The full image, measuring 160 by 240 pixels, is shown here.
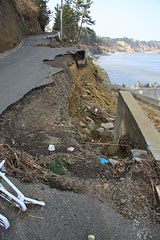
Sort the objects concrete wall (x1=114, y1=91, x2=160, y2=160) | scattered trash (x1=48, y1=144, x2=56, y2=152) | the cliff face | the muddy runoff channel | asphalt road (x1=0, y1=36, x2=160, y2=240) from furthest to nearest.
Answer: the cliff face
concrete wall (x1=114, y1=91, x2=160, y2=160)
scattered trash (x1=48, y1=144, x2=56, y2=152)
the muddy runoff channel
asphalt road (x1=0, y1=36, x2=160, y2=240)

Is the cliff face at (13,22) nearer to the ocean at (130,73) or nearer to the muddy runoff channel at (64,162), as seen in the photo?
the muddy runoff channel at (64,162)

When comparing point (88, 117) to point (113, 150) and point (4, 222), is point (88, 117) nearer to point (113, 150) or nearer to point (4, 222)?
point (113, 150)

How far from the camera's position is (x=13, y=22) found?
18.9 meters

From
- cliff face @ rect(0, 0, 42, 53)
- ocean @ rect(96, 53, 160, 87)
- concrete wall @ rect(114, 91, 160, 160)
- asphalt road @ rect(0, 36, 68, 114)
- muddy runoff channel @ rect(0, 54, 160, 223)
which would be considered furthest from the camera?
ocean @ rect(96, 53, 160, 87)

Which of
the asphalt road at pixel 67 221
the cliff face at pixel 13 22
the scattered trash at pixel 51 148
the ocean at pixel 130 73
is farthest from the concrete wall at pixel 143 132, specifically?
the ocean at pixel 130 73

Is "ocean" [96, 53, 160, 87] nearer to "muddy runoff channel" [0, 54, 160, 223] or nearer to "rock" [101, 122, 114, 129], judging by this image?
"rock" [101, 122, 114, 129]

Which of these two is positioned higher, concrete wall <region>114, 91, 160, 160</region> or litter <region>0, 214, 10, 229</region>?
litter <region>0, 214, 10, 229</region>

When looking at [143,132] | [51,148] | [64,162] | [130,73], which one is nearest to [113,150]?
[143,132]

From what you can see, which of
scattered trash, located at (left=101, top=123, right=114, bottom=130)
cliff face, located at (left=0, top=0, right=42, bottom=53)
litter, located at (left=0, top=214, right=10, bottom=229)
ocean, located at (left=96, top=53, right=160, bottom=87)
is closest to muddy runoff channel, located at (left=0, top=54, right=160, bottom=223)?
litter, located at (left=0, top=214, right=10, bottom=229)

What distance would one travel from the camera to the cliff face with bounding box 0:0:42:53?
1468 centimetres

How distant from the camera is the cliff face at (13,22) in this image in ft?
48.2

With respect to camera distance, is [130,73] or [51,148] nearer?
[51,148]

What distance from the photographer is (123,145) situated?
6328mm

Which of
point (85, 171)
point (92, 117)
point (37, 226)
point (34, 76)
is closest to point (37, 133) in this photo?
point (85, 171)
